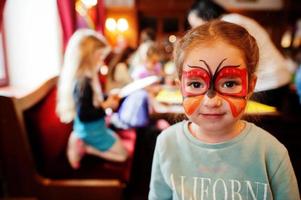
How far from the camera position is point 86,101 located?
120 cm

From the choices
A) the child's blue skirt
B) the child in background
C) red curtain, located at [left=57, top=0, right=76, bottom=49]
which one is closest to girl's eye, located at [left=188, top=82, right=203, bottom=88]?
red curtain, located at [left=57, top=0, right=76, bottom=49]

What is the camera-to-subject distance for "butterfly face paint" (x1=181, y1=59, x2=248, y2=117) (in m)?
0.45

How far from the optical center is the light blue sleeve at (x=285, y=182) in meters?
0.48

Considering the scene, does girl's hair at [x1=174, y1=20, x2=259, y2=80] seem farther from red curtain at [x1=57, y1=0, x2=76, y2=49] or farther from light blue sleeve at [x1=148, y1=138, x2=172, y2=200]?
red curtain at [x1=57, y1=0, x2=76, y2=49]

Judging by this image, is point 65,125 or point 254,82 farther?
point 65,125

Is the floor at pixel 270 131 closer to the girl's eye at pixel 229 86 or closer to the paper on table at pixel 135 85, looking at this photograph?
the girl's eye at pixel 229 86

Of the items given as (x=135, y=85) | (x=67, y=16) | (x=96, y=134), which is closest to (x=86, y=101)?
(x=96, y=134)

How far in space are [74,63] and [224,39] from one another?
0.64m

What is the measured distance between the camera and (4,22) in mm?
723

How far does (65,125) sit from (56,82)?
209mm

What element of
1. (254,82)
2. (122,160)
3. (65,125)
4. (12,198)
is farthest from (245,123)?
(12,198)

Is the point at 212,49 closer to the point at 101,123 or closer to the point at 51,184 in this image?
the point at 101,123

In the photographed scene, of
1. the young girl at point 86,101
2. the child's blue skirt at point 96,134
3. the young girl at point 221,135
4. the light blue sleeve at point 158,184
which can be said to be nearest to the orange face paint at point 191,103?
the young girl at point 221,135

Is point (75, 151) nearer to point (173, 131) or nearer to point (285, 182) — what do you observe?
point (173, 131)
